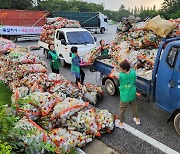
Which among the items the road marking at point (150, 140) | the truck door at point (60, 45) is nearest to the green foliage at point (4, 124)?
the road marking at point (150, 140)

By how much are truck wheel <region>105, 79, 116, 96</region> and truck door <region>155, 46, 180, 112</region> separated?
2.15m

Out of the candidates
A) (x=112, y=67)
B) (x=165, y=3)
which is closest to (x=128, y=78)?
(x=112, y=67)

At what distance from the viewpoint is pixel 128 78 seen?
5598 mm

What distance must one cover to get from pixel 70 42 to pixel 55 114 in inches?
259

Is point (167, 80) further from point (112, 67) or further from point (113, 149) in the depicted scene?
point (112, 67)

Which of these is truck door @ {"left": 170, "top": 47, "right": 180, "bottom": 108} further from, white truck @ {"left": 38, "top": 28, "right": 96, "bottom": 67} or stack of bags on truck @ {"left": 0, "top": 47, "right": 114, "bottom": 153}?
white truck @ {"left": 38, "top": 28, "right": 96, "bottom": 67}

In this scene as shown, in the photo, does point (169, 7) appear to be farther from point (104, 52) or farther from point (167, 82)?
point (167, 82)

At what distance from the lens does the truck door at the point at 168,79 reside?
5387mm

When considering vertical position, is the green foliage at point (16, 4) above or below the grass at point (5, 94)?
above

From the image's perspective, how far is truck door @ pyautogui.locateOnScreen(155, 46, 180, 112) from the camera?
5.39 metres

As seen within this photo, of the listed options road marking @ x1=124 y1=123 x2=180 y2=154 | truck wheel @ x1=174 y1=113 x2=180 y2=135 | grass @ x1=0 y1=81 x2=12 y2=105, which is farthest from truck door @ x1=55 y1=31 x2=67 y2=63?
truck wheel @ x1=174 y1=113 x2=180 y2=135

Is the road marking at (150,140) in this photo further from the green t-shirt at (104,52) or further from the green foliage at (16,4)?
the green foliage at (16,4)

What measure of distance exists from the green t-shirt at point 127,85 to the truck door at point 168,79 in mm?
602

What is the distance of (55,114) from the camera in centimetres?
548
